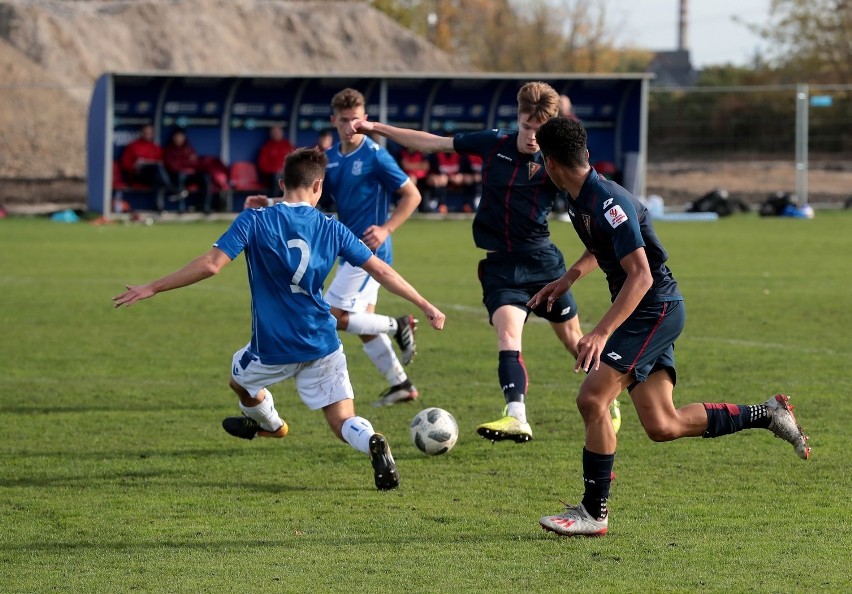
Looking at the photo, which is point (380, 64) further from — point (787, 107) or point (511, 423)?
point (511, 423)

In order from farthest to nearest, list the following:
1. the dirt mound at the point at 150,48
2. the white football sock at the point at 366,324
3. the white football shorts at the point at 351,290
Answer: the dirt mound at the point at 150,48
the white football shorts at the point at 351,290
the white football sock at the point at 366,324

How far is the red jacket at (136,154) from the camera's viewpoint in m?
26.5

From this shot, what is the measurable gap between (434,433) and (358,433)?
77 centimetres

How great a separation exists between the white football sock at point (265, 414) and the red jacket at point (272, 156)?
69.0ft

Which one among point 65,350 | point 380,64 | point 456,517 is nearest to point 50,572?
point 456,517

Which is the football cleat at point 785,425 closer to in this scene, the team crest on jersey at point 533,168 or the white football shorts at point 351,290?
the team crest on jersey at point 533,168

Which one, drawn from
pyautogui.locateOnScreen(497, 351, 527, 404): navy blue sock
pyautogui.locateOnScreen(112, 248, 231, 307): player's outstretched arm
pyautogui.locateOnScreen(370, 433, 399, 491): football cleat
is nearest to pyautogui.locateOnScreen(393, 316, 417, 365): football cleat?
pyautogui.locateOnScreen(497, 351, 527, 404): navy blue sock

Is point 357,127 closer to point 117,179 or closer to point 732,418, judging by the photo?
point 732,418

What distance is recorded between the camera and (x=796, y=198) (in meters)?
28.6

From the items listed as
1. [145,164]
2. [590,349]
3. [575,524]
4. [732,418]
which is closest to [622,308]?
[590,349]

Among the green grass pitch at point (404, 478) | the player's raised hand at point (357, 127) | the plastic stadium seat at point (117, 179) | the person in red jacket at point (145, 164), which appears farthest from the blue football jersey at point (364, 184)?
the plastic stadium seat at point (117, 179)

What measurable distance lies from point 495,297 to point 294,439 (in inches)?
56.0

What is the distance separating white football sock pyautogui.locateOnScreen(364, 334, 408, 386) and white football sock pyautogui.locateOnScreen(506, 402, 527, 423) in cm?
160

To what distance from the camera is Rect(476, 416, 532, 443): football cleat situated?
6734 mm
